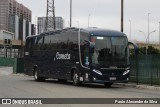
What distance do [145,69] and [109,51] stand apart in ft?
10.5

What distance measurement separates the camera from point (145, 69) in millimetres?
27625

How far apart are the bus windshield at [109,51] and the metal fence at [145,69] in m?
1.74

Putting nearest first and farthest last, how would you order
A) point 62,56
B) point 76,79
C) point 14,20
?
1. point 76,79
2. point 62,56
3. point 14,20

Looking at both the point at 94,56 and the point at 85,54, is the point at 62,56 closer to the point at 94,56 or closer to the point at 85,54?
the point at 85,54

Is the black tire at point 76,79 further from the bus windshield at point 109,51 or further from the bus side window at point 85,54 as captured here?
the bus windshield at point 109,51

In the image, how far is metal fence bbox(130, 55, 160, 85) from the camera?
2664cm

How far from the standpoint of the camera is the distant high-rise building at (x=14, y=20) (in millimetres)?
126125

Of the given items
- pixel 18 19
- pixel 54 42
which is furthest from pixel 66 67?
pixel 18 19

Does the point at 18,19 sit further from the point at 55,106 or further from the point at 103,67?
the point at 55,106

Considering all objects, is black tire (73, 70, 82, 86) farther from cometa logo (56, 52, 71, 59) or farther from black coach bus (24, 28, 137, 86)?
cometa logo (56, 52, 71, 59)

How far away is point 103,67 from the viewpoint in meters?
25.6

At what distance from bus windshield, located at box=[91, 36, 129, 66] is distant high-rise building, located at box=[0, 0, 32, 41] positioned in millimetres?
98441

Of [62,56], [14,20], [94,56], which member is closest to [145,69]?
[94,56]

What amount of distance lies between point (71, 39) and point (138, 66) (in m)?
4.49
